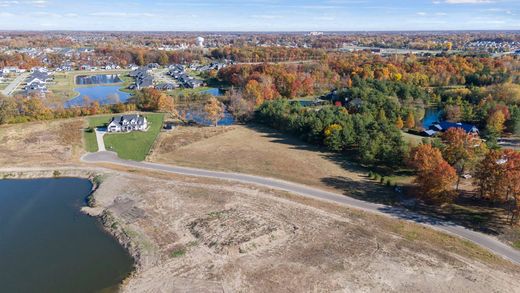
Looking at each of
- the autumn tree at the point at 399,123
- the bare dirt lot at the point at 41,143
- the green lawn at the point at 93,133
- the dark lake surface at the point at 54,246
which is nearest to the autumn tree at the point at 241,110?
the green lawn at the point at 93,133

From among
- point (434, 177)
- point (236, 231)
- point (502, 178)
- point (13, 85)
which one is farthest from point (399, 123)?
point (13, 85)

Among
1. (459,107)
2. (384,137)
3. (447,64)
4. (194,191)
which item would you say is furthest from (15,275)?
(447,64)

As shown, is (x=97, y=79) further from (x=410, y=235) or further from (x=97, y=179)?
(x=410, y=235)

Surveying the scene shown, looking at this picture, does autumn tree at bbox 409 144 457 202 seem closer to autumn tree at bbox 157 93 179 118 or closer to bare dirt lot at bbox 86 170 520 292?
bare dirt lot at bbox 86 170 520 292

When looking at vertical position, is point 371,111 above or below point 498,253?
above

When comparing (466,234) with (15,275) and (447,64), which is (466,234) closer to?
(15,275)
